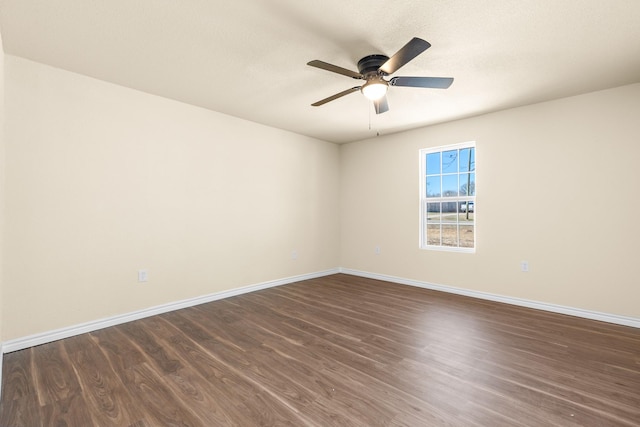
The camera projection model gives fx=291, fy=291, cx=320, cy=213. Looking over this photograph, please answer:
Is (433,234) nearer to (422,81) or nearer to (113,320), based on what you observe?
(422,81)

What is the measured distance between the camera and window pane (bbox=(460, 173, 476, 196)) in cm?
405

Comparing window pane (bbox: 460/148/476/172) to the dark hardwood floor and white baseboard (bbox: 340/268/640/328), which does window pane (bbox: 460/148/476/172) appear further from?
the dark hardwood floor

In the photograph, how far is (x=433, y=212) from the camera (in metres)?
4.46

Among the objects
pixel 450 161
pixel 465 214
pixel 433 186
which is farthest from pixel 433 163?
pixel 465 214

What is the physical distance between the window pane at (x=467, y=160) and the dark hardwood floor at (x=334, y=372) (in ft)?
6.38

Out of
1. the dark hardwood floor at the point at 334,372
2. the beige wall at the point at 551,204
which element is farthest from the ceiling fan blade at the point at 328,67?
the beige wall at the point at 551,204

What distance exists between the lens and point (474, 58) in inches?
95.3

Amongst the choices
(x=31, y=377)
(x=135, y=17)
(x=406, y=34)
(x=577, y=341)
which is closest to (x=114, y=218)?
(x=31, y=377)

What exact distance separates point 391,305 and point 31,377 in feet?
10.6

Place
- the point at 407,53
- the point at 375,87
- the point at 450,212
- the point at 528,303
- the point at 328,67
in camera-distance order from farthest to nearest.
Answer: the point at 450,212 < the point at 528,303 < the point at 375,87 < the point at 328,67 < the point at 407,53

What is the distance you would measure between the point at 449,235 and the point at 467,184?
778 millimetres

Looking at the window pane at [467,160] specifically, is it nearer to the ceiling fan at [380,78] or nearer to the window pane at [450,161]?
the window pane at [450,161]

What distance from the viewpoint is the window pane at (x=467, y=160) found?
404 centimetres

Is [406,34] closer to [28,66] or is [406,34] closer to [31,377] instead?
[28,66]
